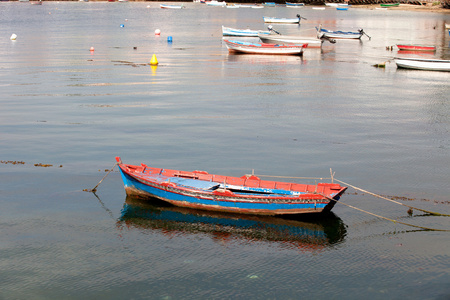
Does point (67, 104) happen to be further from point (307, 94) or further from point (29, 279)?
point (29, 279)

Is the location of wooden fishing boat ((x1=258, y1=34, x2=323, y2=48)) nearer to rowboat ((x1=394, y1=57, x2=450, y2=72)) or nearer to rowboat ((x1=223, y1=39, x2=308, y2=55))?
rowboat ((x1=223, y1=39, x2=308, y2=55))

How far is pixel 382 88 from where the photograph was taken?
167 feet

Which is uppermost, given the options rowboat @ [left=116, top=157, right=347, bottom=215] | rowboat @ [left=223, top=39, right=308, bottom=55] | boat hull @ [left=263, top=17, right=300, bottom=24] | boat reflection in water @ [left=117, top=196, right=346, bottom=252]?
boat hull @ [left=263, top=17, right=300, bottom=24]

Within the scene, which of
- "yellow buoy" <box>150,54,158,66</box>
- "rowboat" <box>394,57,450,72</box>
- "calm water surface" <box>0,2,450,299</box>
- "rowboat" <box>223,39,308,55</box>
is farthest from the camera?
"rowboat" <box>223,39,308,55</box>

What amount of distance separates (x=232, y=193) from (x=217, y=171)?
15.9ft

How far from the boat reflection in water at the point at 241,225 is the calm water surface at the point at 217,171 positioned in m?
0.08

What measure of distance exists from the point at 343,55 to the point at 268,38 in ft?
41.2

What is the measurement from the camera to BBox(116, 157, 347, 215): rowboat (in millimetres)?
21875

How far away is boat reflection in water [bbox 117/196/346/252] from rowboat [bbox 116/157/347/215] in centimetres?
38

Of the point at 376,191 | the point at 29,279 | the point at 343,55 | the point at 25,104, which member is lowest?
the point at 29,279

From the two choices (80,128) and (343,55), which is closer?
(80,128)

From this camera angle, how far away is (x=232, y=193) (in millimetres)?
22141

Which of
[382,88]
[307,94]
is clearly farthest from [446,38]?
[307,94]

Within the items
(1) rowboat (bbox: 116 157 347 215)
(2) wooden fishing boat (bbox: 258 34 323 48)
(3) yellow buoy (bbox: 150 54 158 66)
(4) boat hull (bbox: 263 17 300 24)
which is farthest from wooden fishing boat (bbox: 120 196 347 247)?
(4) boat hull (bbox: 263 17 300 24)
